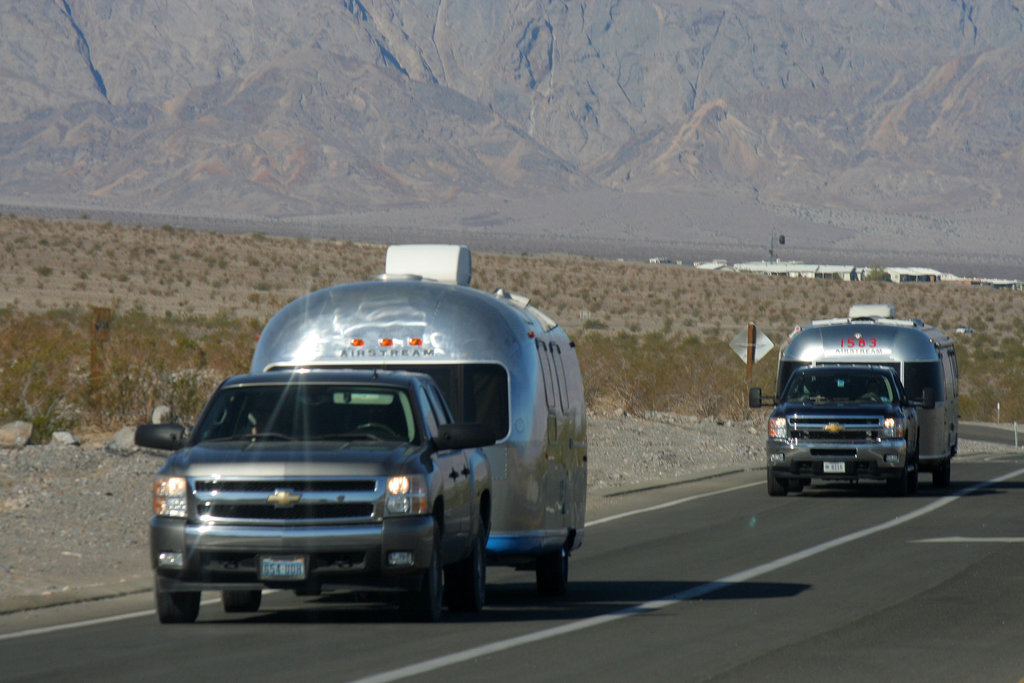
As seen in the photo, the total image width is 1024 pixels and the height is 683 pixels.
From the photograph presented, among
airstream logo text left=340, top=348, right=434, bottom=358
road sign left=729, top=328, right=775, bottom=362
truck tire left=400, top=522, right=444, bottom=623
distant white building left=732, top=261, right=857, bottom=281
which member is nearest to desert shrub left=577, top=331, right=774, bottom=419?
road sign left=729, top=328, right=775, bottom=362

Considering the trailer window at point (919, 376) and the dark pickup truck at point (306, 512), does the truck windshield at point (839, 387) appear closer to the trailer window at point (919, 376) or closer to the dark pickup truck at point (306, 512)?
the trailer window at point (919, 376)

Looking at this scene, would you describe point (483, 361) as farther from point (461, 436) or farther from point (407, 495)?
point (407, 495)

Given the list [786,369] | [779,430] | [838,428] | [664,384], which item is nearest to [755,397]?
[779,430]

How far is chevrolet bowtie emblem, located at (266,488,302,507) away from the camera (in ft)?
36.3

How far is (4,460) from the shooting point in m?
20.7

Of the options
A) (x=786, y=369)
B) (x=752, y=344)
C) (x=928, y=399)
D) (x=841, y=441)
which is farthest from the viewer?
(x=752, y=344)

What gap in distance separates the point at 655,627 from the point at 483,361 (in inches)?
107

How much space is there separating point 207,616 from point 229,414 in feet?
5.12

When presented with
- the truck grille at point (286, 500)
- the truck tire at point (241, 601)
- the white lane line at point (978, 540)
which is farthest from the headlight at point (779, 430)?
the truck grille at point (286, 500)

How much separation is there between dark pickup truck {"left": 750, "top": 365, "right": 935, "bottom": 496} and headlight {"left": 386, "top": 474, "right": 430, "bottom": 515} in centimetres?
1397

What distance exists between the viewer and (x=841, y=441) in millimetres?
24828

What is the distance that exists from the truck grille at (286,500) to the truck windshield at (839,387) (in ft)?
50.5

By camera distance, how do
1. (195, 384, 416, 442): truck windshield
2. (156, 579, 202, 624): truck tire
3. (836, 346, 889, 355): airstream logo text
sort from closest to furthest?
(156, 579, 202, 624): truck tire < (195, 384, 416, 442): truck windshield < (836, 346, 889, 355): airstream logo text

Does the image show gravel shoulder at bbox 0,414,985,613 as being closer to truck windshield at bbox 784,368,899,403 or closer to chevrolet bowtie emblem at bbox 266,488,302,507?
truck windshield at bbox 784,368,899,403
